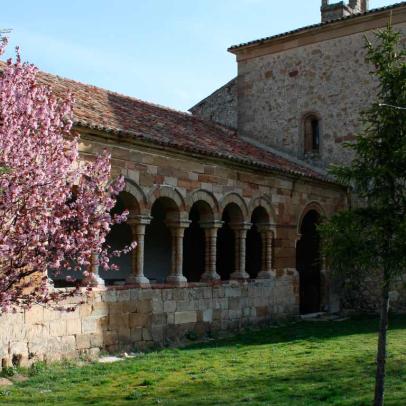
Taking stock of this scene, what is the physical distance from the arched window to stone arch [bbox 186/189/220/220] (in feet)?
17.9

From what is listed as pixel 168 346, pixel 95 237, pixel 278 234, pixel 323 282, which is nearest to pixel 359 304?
pixel 323 282

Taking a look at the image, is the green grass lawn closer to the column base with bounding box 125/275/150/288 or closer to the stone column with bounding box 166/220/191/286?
the column base with bounding box 125/275/150/288

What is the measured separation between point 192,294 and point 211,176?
2237 mm

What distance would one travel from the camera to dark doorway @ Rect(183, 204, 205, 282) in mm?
14742

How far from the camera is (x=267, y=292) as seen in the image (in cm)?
1295

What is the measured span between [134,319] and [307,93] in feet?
29.2

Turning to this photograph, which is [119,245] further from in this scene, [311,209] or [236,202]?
[311,209]

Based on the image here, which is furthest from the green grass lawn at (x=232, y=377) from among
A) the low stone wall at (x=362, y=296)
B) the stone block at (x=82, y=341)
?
the low stone wall at (x=362, y=296)

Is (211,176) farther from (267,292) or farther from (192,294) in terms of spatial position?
(267,292)

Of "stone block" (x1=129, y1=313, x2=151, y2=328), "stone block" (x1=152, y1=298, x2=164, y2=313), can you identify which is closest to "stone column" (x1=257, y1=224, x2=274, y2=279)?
"stone block" (x1=152, y1=298, x2=164, y2=313)

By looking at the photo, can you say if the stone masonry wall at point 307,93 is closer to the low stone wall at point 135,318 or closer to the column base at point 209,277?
the low stone wall at point 135,318

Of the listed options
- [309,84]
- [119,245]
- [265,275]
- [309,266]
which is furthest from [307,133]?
[119,245]

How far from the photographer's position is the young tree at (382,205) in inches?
230

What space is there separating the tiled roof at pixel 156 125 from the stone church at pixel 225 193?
5cm
